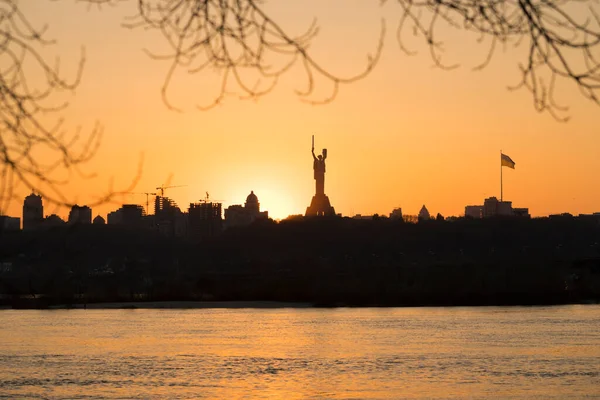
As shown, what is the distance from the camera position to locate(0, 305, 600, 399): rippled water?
52.7m

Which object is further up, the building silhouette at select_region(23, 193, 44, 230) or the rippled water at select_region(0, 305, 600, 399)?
the building silhouette at select_region(23, 193, 44, 230)

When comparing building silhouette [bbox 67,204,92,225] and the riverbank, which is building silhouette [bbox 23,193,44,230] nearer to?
building silhouette [bbox 67,204,92,225]

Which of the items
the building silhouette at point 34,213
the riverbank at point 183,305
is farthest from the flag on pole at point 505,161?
the building silhouette at point 34,213

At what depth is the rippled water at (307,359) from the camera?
173 ft

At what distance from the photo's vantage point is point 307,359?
7312 centimetres

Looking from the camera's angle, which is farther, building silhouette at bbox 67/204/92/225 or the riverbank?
the riverbank

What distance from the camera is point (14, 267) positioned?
192 metres

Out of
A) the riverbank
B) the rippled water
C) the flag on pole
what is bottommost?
the rippled water

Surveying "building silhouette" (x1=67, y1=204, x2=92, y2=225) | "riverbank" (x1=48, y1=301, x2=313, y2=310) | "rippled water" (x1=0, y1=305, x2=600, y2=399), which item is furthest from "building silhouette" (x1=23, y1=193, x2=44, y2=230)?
"riverbank" (x1=48, y1=301, x2=313, y2=310)

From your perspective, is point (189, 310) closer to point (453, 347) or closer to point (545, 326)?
point (545, 326)

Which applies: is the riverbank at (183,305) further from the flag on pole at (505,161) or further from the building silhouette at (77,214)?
the building silhouette at (77,214)

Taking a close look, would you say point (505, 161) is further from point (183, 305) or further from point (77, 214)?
point (77, 214)

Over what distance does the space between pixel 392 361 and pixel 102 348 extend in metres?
25.7

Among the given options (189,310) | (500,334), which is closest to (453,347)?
(500,334)
